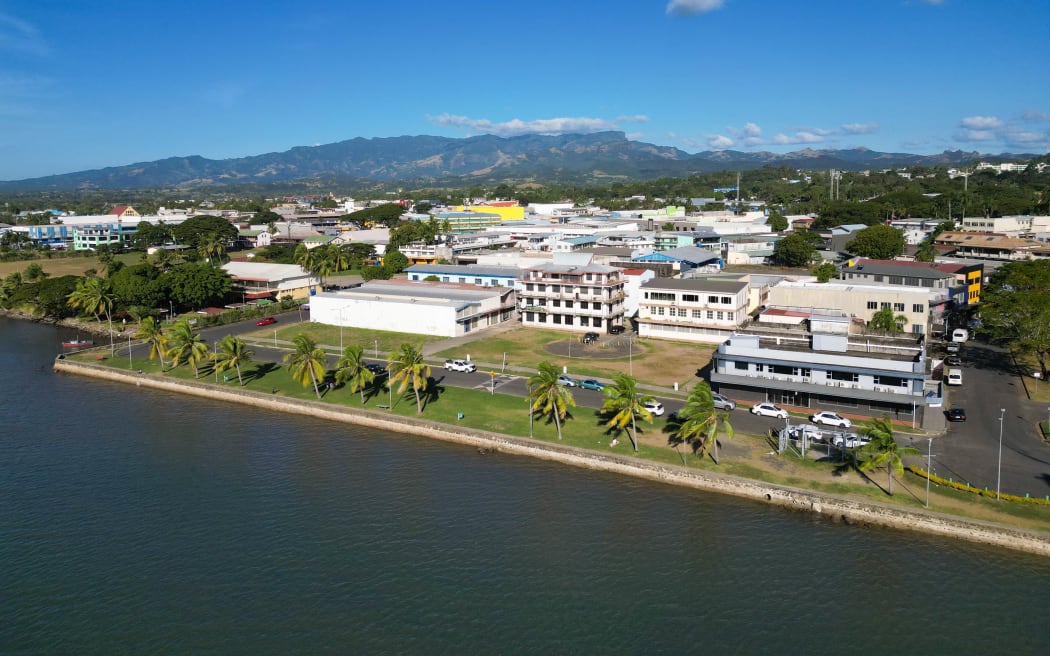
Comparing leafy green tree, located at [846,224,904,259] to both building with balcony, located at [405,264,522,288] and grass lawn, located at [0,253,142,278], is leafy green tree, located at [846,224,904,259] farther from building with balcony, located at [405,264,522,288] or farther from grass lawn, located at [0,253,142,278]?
grass lawn, located at [0,253,142,278]

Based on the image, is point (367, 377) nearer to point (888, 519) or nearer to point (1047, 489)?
point (888, 519)

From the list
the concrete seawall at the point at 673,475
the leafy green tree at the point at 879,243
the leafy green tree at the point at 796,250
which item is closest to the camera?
the concrete seawall at the point at 673,475

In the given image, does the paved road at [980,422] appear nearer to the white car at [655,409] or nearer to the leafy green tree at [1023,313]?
the white car at [655,409]

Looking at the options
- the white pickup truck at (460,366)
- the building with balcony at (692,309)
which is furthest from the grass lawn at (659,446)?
the building with balcony at (692,309)

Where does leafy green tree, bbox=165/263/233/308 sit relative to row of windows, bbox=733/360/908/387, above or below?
above

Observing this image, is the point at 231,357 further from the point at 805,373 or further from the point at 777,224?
the point at 777,224

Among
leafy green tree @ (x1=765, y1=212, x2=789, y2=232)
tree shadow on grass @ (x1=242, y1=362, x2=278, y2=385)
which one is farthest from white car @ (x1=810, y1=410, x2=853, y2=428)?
leafy green tree @ (x1=765, y1=212, x2=789, y2=232)

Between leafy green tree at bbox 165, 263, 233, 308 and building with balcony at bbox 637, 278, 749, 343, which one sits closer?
building with balcony at bbox 637, 278, 749, 343
